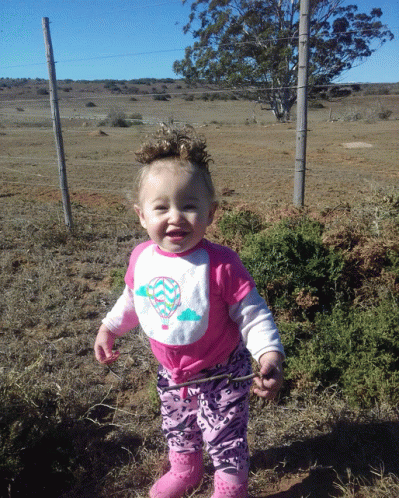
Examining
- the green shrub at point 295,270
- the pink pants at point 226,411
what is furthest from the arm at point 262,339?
the green shrub at point 295,270

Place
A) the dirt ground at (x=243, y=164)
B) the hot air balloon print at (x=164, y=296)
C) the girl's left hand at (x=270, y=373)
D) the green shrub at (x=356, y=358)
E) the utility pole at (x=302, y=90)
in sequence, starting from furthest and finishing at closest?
1. the dirt ground at (x=243, y=164)
2. the utility pole at (x=302, y=90)
3. the green shrub at (x=356, y=358)
4. the hot air balloon print at (x=164, y=296)
5. the girl's left hand at (x=270, y=373)

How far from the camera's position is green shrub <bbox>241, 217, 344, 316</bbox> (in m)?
3.25

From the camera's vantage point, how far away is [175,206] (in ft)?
5.40

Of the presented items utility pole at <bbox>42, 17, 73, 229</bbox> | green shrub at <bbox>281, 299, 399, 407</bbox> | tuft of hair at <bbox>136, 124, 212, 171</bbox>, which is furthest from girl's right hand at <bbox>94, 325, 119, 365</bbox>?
utility pole at <bbox>42, 17, 73, 229</bbox>

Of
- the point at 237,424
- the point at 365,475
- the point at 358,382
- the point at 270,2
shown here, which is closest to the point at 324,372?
the point at 358,382

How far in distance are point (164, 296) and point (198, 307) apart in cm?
13

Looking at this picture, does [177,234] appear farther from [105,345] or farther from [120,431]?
[120,431]

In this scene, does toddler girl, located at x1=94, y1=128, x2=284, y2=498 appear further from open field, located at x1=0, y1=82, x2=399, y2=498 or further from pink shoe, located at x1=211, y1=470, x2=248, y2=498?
open field, located at x1=0, y1=82, x2=399, y2=498

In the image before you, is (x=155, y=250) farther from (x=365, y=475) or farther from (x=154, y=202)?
(x=365, y=475)

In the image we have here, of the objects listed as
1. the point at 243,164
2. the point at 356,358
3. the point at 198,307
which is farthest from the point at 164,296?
the point at 243,164

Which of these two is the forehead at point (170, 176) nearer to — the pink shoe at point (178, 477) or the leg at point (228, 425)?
the leg at point (228, 425)

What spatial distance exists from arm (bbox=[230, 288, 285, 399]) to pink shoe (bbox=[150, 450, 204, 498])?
1.97ft

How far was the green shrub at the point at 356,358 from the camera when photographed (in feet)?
8.33

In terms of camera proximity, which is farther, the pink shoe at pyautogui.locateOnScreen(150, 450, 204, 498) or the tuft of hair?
the pink shoe at pyautogui.locateOnScreen(150, 450, 204, 498)
